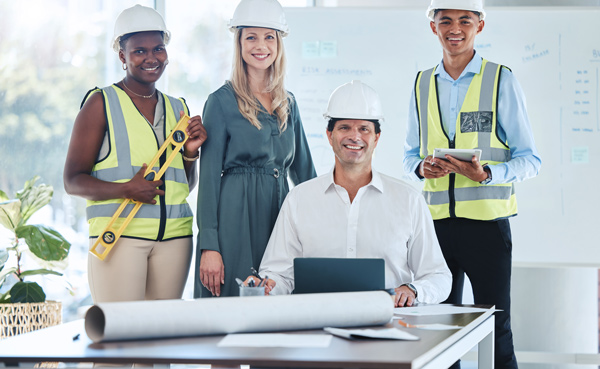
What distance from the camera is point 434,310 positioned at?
199cm

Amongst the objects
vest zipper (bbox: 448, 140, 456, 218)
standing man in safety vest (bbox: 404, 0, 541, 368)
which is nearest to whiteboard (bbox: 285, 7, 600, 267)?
standing man in safety vest (bbox: 404, 0, 541, 368)

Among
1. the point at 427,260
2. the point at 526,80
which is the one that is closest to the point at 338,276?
the point at 427,260

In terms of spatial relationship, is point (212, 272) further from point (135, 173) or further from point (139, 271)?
point (135, 173)

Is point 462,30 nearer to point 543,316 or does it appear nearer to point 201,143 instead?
point 201,143

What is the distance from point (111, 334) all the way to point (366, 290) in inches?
26.9

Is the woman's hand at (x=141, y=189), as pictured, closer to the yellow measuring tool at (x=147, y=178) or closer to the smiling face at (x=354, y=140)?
the yellow measuring tool at (x=147, y=178)

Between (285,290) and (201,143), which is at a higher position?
(201,143)

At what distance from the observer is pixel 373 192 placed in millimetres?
2514

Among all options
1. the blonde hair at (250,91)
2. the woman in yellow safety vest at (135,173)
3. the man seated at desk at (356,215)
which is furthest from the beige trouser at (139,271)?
the blonde hair at (250,91)

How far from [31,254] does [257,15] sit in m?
1.68

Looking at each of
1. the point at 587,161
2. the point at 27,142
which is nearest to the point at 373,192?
the point at 587,161

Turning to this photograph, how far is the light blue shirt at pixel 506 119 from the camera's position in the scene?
2.84 metres

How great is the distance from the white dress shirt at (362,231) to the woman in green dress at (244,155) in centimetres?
25

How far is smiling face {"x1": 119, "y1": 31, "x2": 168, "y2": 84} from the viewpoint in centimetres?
270
